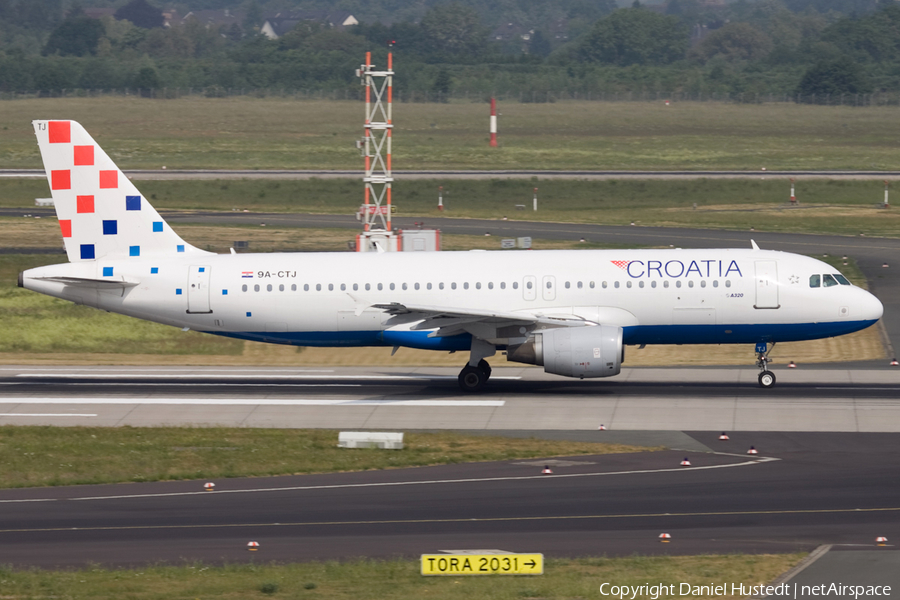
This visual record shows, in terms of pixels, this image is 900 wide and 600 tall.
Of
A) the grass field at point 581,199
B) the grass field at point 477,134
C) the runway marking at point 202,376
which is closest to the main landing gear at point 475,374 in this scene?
the runway marking at point 202,376

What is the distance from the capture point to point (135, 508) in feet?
81.8

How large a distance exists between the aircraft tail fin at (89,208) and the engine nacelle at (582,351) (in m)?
13.1

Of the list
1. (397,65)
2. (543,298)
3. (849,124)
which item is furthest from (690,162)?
(397,65)

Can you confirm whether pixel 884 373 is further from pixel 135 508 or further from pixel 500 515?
pixel 135 508

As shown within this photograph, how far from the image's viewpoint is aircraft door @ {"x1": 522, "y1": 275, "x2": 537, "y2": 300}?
121ft

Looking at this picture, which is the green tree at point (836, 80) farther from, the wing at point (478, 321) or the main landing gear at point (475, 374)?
the wing at point (478, 321)

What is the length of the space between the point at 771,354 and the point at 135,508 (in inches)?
1034

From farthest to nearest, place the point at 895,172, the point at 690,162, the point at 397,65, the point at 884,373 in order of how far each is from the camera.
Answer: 1. the point at 397,65
2. the point at 690,162
3. the point at 895,172
4. the point at 884,373

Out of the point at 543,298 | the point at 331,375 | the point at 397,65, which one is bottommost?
the point at 331,375

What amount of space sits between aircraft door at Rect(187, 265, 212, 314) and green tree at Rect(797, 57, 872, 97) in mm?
139405

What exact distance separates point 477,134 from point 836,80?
190 feet

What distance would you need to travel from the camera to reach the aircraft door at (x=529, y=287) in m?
36.8

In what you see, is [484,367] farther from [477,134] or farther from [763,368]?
[477,134]

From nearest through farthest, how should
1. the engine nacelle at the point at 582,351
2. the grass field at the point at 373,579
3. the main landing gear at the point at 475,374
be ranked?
the grass field at the point at 373,579 < the engine nacelle at the point at 582,351 < the main landing gear at the point at 475,374
